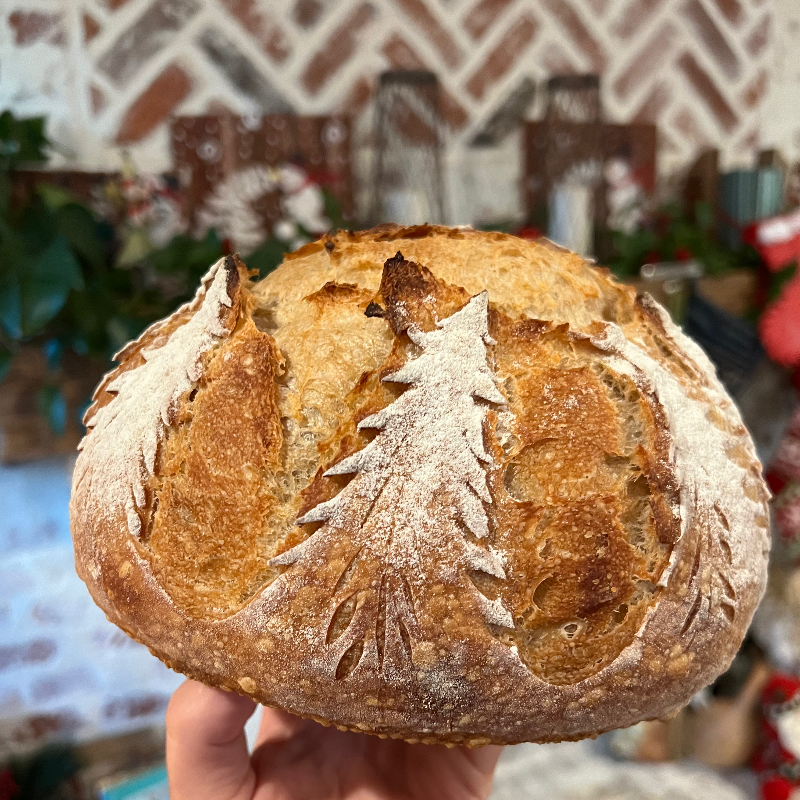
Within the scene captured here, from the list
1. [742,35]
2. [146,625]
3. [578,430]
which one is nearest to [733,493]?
[578,430]

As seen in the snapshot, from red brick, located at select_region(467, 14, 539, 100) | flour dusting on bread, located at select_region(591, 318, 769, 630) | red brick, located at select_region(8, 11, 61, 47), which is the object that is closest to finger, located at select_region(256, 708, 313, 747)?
flour dusting on bread, located at select_region(591, 318, 769, 630)

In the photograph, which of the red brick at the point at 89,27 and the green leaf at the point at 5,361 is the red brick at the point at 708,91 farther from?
the green leaf at the point at 5,361

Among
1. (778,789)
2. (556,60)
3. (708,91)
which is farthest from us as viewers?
(708,91)

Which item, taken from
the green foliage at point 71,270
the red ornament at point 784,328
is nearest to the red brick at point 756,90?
the red ornament at point 784,328

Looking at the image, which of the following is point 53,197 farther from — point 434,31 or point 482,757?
point 482,757

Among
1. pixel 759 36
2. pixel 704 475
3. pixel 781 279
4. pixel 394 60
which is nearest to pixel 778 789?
pixel 781 279

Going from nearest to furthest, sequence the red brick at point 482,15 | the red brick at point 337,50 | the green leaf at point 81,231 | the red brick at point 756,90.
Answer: the green leaf at point 81,231 → the red brick at point 337,50 → the red brick at point 482,15 → the red brick at point 756,90

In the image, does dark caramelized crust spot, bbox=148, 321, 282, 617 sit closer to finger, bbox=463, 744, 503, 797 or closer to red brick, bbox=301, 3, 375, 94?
finger, bbox=463, 744, 503, 797
